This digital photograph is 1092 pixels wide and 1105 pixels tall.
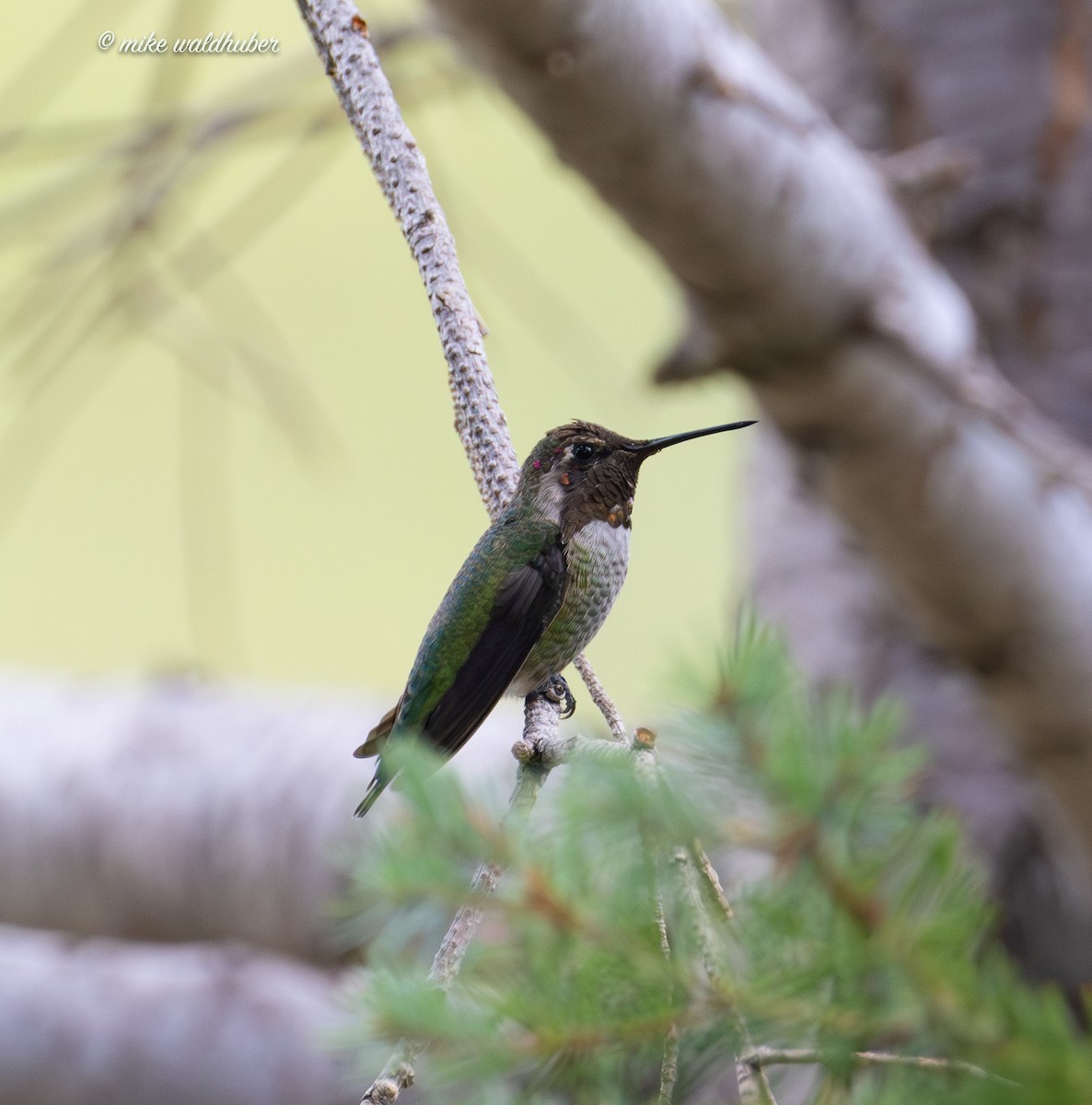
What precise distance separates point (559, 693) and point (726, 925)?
1.87 feet

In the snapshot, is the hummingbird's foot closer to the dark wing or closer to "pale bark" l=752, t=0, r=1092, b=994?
the dark wing

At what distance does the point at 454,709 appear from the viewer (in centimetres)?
68

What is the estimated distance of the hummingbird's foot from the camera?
0.80 metres

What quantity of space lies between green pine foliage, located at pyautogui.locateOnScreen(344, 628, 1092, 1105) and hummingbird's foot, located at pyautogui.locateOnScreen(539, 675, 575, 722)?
0.45 meters

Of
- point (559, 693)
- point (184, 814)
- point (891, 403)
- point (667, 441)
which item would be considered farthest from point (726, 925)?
point (184, 814)

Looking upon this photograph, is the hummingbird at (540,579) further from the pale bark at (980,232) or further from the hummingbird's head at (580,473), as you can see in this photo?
the pale bark at (980,232)

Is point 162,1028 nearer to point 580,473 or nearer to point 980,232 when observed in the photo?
point 580,473

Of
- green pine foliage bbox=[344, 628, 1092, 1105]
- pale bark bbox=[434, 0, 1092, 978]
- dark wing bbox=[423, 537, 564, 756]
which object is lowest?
green pine foliage bbox=[344, 628, 1092, 1105]

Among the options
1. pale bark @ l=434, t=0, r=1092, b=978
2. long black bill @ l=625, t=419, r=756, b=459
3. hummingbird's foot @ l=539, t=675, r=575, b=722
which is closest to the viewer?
long black bill @ l=625, t=419, r=756, b=459

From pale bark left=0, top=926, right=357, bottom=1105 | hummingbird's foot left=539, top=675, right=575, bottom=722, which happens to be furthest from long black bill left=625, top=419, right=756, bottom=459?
pale bark left=0, top=926, right=357, bottom=1105

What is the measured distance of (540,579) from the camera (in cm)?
79

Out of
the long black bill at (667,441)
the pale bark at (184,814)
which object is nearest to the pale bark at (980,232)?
the pale bark at (184,814)

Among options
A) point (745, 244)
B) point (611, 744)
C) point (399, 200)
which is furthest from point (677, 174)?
point (611, 744)

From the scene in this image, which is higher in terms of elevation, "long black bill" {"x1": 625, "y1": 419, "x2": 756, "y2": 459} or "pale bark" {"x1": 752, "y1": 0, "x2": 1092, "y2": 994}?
"pale bark" {"x1": 752, "y1": 0, "x2": 1092, "y2": 994}
